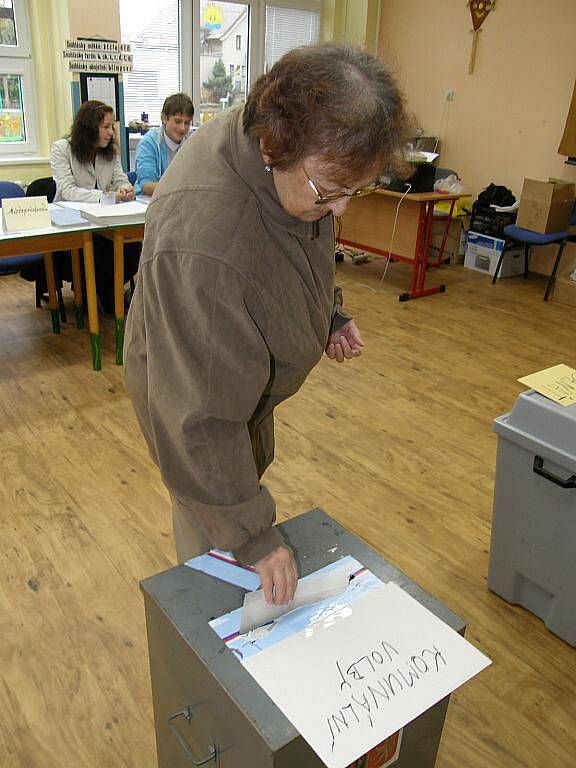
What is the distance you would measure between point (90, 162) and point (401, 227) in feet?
7.10

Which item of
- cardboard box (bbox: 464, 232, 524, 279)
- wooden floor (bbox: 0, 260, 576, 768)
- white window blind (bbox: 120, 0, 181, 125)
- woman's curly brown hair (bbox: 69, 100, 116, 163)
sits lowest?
wooden floor (bbox: 0, 260, 576, 768)

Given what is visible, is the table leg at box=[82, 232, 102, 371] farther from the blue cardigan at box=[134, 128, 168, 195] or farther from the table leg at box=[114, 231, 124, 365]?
the blue cardigan at box=[134, 128, 168, 195]

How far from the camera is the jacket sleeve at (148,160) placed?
4000mm

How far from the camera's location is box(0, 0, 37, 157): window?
4.55 metres

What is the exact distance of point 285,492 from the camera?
243cm

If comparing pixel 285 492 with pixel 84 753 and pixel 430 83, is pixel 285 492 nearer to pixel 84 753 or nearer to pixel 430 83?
pixel 84 753

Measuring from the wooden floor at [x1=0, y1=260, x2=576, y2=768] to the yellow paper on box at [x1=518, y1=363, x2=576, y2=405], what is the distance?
0.70 m

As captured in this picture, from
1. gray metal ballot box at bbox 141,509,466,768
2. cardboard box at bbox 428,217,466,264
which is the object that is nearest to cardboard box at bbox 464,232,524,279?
cardboard box at bbox 428,217,466,264

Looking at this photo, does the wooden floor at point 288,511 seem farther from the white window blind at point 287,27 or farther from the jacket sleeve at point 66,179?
the white window blind at point 287,27

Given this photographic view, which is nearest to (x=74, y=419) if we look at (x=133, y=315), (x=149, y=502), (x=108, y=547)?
(x=149, y=502)

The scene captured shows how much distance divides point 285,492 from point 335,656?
1.54 meters

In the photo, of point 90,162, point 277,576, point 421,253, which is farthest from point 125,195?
point 277,576

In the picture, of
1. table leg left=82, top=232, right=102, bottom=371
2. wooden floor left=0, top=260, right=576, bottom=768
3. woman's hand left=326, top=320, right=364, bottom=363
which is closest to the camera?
woman's hand left=326, top=320, right=364, bottom=363

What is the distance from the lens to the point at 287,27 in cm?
609
